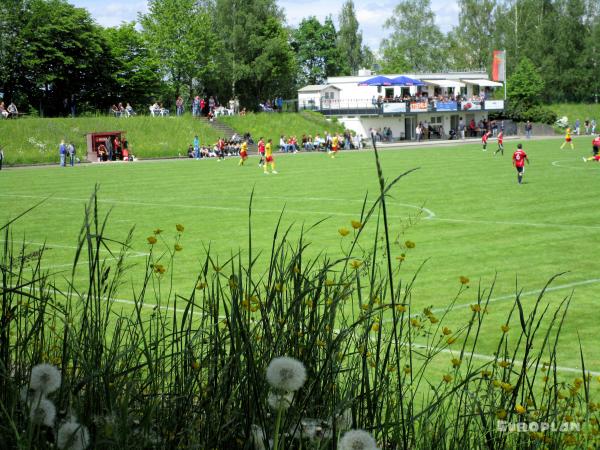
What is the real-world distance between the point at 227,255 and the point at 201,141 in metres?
57.0

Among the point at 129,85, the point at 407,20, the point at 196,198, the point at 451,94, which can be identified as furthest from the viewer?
the point at 407,20

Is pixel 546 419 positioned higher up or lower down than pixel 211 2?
lower down

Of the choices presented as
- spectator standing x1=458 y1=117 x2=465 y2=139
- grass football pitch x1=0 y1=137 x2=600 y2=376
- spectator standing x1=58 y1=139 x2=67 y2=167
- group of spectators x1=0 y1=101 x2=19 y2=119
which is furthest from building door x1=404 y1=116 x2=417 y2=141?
grass football pitch x1=0 y1=137 x2=600 y2=376

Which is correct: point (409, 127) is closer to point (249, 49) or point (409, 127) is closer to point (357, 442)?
point (249, 49)

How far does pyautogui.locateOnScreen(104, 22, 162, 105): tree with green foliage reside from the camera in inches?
3585

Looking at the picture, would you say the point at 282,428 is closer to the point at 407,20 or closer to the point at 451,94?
the point at 451,94

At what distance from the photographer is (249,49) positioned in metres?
111

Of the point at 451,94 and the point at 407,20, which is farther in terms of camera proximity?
the point at 407,20

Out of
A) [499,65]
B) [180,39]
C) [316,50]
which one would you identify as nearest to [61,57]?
[180,39]

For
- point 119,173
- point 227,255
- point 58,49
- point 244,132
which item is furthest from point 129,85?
point 227,255

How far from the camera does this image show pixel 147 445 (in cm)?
320

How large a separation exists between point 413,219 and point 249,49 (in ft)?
299

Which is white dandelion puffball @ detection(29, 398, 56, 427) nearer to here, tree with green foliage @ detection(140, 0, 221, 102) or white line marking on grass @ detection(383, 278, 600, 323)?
white line marking on grass @ detection(383, 278, 600, 323)

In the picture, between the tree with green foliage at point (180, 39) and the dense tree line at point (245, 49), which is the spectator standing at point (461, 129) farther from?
the tree with green foliage at point (180, 39)
